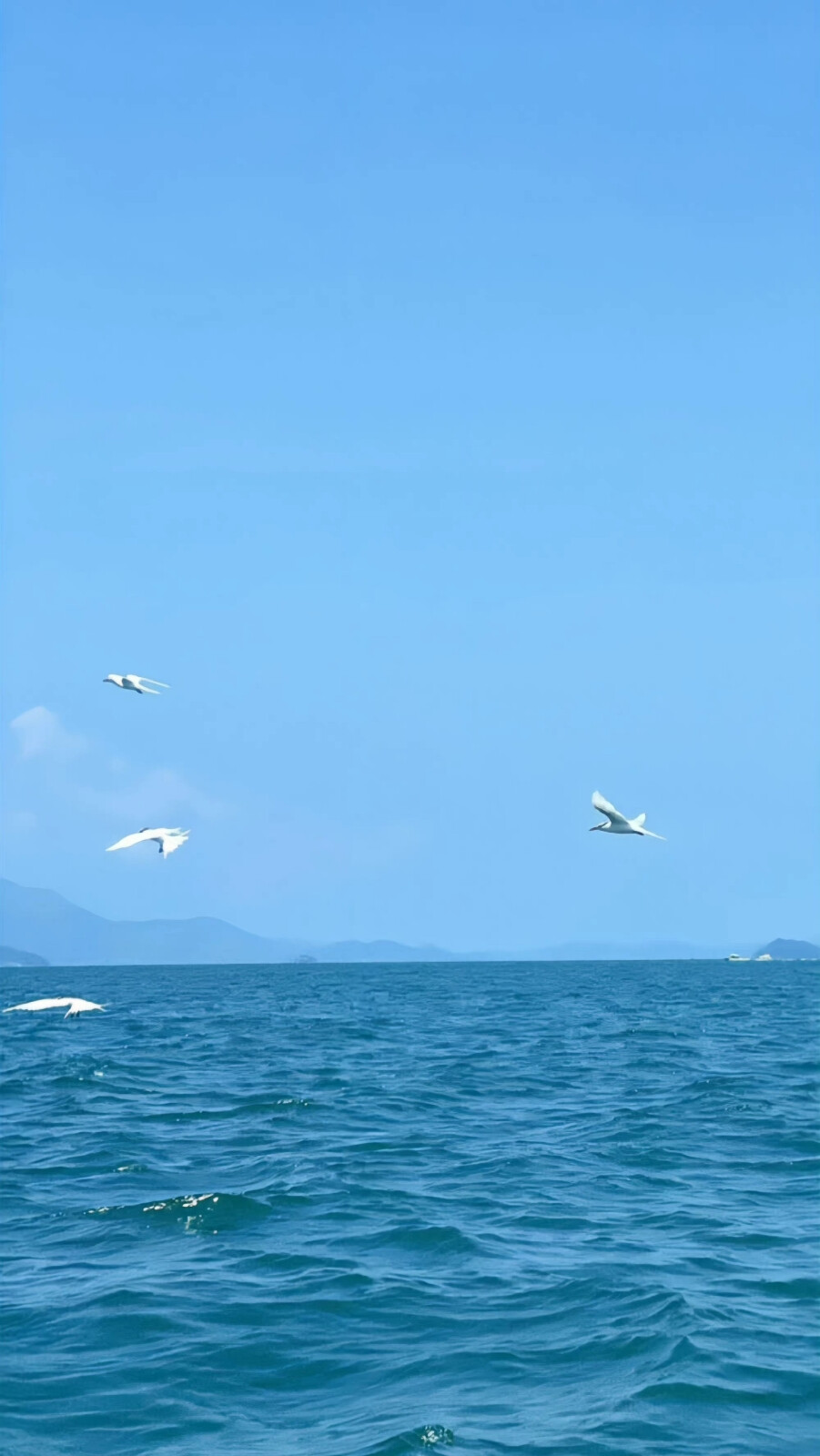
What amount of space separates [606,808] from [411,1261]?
28.1ft

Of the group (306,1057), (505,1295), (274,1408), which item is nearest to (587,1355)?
(505,1295)

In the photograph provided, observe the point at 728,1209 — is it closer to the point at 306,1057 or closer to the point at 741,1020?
the point at 306,1057

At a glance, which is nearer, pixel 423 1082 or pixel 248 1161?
pixel 248 1161

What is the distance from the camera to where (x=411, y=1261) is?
13945mm

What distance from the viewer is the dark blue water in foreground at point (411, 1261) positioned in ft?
33.2

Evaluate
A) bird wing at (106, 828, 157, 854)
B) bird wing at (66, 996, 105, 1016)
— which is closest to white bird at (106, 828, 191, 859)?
bird wing at (106, 828, 157, 854)

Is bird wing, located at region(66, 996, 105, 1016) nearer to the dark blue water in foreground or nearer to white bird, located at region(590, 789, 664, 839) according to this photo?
the dark blue water in foreground

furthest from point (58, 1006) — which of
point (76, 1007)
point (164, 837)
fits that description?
point (164, 837)

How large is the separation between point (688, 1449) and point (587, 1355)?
184cm

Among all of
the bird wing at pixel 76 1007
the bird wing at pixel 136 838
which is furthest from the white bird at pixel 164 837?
the bird wing at pixel 76 1007

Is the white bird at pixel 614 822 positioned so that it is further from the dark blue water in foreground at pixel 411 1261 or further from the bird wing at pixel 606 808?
the dark blue water in foreground at pixel 411 1261

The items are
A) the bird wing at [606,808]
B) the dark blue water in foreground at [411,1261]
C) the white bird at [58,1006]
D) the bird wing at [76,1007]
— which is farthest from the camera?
the white bird at [58,1006]

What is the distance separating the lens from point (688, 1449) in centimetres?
950

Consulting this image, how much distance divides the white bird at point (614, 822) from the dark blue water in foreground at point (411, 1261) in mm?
4507
